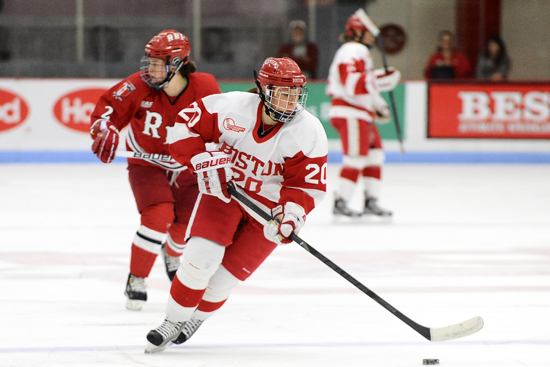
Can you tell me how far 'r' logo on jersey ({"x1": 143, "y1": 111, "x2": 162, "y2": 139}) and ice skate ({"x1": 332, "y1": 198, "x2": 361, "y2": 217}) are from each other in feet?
8.49

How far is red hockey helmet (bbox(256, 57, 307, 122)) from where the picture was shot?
2.64 m

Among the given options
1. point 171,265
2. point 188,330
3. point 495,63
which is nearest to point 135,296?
point 171,265

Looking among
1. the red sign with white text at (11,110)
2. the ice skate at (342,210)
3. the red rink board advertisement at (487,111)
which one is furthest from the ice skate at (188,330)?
the red rink board advertisement at (487,111)

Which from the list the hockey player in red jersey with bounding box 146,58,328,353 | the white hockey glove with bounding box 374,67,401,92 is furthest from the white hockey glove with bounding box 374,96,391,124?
the hockey player in red jersey with bounding box 146,58,328,353

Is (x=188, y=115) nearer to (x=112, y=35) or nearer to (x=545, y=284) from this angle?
(x=545, y=284)

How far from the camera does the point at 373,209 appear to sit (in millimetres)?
5902

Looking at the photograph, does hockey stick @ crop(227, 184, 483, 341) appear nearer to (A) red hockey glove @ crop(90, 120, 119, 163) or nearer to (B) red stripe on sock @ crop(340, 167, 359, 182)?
(A) red hockey glove @ crop(90, 120, 119, 163)

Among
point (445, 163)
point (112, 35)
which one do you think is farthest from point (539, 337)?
point (112, 35)

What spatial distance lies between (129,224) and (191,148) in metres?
2.92

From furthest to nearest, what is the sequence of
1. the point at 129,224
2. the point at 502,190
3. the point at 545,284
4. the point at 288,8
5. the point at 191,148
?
the point at 288,8
the point at 502,190
the point at 129,224
the point at 545,284
the point at 191,148

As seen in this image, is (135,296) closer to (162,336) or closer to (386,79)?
(162,336)

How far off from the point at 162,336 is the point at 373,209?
3.41 meters

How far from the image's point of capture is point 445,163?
977 centimetres

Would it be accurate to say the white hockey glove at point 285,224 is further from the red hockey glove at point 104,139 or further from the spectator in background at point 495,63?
the spectator in background at point 495,63
